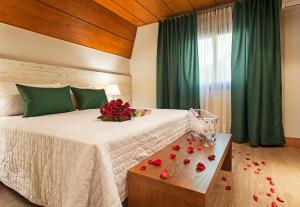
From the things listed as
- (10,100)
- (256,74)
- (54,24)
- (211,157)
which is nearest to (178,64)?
(256,74)

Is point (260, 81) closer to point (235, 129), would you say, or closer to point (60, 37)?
point (235, 129)

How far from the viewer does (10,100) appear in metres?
2.10

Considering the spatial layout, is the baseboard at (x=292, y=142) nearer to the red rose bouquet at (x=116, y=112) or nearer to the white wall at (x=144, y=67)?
the white wall at (x=144, y=67)

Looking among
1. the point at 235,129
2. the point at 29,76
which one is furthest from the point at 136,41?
the point at 235,129

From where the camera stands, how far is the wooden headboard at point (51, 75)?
2199 mm

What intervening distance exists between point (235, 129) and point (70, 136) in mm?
2751

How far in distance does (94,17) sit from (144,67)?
1491mm

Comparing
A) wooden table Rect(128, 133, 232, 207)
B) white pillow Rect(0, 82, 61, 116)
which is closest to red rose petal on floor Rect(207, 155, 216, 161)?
wooden table Rect(128, 133, 232, 207)

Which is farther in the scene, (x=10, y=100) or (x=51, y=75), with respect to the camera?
(x=51, y=75)

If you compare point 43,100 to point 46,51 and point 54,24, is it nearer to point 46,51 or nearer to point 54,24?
point 46,51

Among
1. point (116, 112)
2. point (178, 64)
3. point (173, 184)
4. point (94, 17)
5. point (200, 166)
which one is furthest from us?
point (178, 64)

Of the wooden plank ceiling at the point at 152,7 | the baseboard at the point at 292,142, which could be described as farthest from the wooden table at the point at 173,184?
the wooden plank ceiling at the point at 152,7

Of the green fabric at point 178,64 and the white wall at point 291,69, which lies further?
the green fabric at point 178,64

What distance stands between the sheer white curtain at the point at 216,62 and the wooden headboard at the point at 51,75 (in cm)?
174
